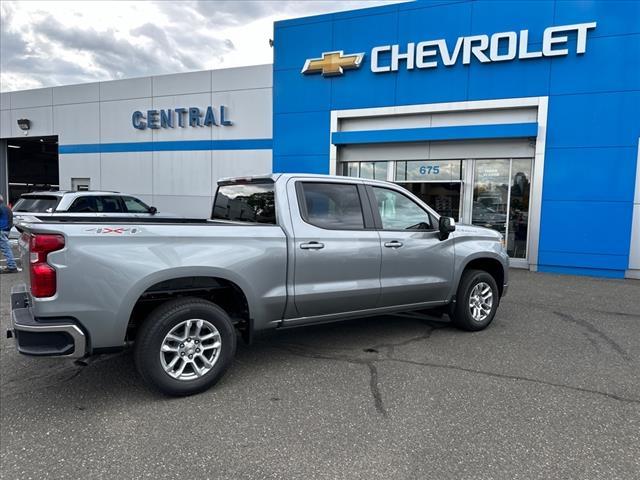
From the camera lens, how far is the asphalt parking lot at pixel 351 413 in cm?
289

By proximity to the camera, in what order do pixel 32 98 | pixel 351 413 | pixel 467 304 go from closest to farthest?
pixel 351 413, pixel 467 304, pixel 32 98

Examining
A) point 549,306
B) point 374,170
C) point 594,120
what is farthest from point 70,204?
point 594,120

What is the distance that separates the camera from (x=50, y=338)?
3291mm

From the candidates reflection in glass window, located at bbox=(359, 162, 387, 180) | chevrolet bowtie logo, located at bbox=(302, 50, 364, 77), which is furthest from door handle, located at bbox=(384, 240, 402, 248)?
chevrolet bowtie logo, located at bbox=(302, 50, 364, 77)

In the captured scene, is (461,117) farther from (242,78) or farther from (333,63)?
(242,78)

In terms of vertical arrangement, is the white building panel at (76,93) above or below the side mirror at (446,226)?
above

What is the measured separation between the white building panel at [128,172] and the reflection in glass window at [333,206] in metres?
13.0

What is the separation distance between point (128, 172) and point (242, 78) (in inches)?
219

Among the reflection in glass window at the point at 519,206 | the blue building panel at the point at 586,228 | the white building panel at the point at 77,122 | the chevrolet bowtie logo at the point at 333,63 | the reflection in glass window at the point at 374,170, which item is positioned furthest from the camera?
the white building panel at the point at 77,122

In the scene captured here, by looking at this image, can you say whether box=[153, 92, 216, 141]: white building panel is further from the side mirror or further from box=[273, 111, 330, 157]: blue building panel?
the side mirror

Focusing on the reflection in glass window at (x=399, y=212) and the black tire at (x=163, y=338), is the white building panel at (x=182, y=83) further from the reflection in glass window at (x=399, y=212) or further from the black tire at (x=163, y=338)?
the black tire at (x=163, y=338)

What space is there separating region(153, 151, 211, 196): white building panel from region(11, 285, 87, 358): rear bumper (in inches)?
488

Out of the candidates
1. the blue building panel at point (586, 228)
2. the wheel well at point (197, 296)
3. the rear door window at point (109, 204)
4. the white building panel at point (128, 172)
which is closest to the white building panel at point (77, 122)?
the white building panel at point (128, 172)

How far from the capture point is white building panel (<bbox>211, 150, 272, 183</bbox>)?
47.6 feet
